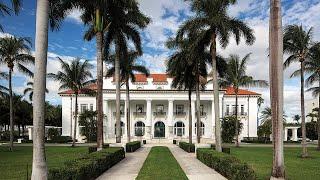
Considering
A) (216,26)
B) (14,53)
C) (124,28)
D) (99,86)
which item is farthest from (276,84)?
(14,53)

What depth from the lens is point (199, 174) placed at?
18312 mm

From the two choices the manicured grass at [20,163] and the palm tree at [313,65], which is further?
the palm tree at [313,65]

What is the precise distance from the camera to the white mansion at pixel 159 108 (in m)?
75.1

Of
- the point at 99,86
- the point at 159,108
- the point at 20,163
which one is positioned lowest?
the point at 20,163

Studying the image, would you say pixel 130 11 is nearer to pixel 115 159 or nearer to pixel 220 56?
pixel 220 56

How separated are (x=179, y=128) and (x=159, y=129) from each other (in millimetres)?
3548

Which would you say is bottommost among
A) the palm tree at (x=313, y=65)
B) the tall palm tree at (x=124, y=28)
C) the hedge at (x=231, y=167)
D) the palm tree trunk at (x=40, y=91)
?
the hedge at (x=231, y=167)

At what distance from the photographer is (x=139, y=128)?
3063 inches

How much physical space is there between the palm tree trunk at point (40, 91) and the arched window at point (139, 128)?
66635mm

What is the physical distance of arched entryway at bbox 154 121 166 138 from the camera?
257 ft

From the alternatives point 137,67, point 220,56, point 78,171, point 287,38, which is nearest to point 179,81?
point 137,67

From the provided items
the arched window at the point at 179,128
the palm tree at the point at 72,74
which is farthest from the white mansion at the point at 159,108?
the palm tree at the point at 72,74

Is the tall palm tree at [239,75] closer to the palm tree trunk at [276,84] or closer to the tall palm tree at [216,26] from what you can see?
the tall palm tree at [216,26]

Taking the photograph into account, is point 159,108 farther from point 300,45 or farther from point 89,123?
point 300,45
